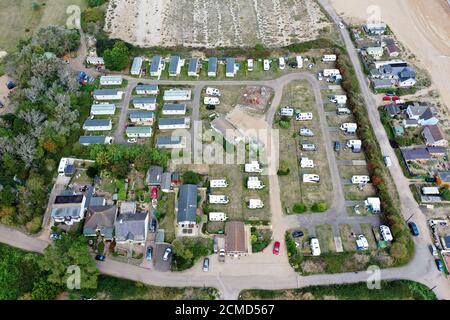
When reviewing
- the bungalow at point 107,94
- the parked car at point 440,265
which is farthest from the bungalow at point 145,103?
the parked car at point 440,265

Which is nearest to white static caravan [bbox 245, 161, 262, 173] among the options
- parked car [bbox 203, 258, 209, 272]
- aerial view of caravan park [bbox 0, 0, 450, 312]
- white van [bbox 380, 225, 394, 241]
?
aerial view of caravan park [bbox 0, 0, 450, 312]

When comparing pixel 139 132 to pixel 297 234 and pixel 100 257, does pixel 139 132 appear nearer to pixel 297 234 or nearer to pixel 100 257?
pixel 100 257

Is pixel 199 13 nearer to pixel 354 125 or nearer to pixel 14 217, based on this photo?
pixel 354 125

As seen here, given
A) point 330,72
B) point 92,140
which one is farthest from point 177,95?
point 330,72

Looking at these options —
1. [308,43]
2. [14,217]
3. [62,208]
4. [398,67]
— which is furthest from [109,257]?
[398,67]

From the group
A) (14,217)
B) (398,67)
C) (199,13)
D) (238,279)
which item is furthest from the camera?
(199,13)
